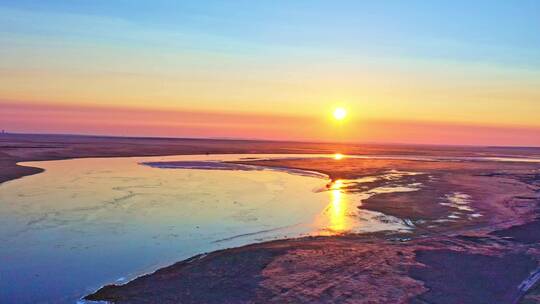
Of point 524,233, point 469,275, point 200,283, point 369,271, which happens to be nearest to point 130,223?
point 200,283

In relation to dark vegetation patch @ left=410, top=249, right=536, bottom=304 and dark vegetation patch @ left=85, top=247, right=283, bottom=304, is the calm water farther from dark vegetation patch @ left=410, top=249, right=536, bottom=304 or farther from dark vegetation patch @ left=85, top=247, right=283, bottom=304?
dark vegetation patch @ left=410, top=249, right=536, bottom=304

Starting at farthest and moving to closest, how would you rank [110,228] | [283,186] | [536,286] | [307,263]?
[283,186], [110,228], [307,263], [536,286]

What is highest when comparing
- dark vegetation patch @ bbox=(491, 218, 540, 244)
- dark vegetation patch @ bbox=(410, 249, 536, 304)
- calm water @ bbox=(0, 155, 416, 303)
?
dark vegetation patch @ bbox=(491, 218, 540, 244)

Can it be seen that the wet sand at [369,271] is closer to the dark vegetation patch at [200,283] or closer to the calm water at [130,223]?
the dark vegetation patch at [200,283]

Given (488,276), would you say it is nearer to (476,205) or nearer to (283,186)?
(476,205)

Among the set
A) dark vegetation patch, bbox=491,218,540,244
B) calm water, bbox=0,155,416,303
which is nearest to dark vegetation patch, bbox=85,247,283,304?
calm water, bbox=0,155,416,303

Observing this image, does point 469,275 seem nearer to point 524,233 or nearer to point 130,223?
point 524,233

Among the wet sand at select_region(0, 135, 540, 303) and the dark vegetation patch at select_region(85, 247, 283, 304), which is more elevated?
the wet sand at select_region(0, 135, 540, 303)

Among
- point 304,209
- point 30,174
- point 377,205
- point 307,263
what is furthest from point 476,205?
point 30,174
